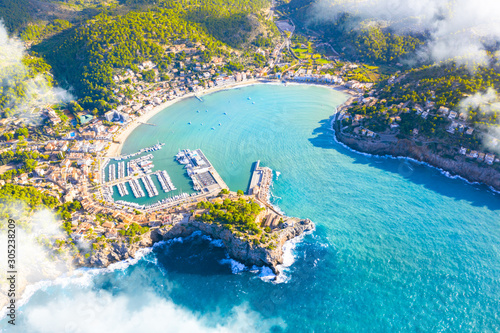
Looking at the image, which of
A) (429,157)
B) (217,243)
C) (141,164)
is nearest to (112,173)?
(141,164)

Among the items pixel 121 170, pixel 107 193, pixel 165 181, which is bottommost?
pixel 107 193

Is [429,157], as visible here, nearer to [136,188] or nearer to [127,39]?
[136,188]

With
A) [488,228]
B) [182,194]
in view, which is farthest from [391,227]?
[182,194]

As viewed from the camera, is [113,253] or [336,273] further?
[113,253]

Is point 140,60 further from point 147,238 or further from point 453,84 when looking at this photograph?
point 453,84

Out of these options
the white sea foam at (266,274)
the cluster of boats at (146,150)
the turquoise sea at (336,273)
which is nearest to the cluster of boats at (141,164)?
the cluster of boats at (146,150)

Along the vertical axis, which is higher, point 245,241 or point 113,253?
point 245,241

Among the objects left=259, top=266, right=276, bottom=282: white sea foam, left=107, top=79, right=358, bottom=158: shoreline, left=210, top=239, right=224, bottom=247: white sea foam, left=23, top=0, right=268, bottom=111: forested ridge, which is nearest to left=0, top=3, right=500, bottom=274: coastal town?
left=107, top=79, right=358, bottom=158: shoreline

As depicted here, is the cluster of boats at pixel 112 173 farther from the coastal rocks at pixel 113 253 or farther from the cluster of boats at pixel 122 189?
the coastal rocks at pixel 113 253
